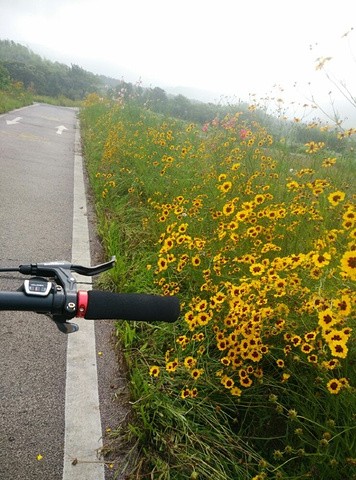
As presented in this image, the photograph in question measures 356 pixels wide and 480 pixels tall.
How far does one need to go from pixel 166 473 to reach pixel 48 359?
103cm

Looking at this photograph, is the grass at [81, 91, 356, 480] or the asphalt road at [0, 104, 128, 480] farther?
the asphalt road at [0, 104, 128, 480]

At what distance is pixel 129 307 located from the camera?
80 cm

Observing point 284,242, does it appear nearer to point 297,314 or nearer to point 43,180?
point 297,314

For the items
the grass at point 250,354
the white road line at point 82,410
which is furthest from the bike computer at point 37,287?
the white road line at point 82,410

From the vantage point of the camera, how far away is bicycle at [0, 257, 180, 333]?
2.45ft

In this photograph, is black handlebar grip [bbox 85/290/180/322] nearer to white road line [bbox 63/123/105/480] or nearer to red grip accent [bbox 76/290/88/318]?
red grip accent [bbox 76/290/88/318]

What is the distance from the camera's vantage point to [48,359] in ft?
7.27

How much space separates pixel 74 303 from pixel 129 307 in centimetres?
12

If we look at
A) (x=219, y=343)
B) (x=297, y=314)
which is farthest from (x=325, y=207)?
(x=219, y=343)

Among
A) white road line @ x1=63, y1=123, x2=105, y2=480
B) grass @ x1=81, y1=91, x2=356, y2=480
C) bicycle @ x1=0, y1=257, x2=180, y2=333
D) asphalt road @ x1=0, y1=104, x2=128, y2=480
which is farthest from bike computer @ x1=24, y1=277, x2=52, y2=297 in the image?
white road line @ x1=63, y1=123, x2=105, y2=480

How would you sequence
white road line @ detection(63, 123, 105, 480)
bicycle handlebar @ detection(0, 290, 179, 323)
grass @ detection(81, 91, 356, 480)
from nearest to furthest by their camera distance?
bicycle handlebar @ detection(0, 290, 179, 323) < grass @ detection(81, 91, 356, 480) < white road line @ detection(63, 123, 105, 480)

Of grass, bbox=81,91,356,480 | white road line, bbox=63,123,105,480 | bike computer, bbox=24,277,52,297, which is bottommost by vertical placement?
white road line, bbox=63,123,105,480

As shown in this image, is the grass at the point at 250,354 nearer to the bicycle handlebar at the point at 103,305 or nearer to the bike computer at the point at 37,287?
the bicycle handlebar at the point at 103,305

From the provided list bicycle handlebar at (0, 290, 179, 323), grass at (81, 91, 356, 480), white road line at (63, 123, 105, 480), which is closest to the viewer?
bicycle handlebar at (0, 290, 179, 323)
